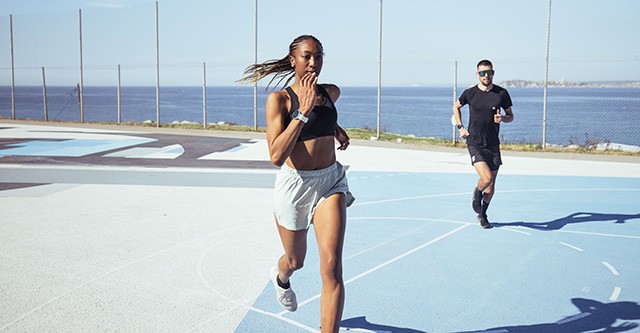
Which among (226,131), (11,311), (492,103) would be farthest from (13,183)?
(226,131)

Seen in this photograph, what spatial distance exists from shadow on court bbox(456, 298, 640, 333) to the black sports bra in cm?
195

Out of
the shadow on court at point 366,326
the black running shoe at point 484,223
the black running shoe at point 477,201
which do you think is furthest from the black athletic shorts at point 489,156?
the shadow on court at point 366,326

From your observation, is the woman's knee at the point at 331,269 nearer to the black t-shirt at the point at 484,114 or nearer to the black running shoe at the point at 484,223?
the black running shoe at the point at 484,223

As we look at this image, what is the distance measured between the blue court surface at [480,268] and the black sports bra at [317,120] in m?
1.50

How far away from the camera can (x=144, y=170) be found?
1400 cm

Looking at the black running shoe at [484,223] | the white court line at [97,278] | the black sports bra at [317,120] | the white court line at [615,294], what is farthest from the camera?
the black running shoe at [484,223]

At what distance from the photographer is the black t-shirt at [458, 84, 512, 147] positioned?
8875 mm

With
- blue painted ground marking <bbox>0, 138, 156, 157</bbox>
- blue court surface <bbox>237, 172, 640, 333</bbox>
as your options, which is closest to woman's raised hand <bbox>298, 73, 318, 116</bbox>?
blue court surface <bbox>237, 172, 640, 333</bbox>

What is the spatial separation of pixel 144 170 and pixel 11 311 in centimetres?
866

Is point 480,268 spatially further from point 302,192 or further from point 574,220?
point 574,220

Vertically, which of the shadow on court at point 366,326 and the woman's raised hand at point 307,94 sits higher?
the woman's raised hand at point 307,94

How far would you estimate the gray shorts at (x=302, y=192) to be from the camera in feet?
15.8

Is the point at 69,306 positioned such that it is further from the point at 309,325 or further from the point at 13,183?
the point at 13,183

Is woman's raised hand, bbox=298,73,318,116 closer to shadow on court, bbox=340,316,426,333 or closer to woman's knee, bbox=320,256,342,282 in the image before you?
woman's knee, bbox=320,256,342,282
